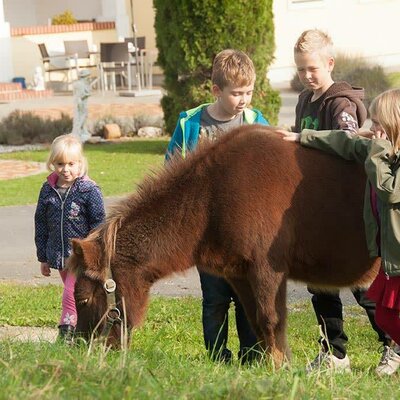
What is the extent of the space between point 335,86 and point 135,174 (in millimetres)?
8351

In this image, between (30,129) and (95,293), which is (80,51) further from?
(95,293)

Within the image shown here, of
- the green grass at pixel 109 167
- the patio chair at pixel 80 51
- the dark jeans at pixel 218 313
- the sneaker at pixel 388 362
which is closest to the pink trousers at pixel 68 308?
the dark jeans at pixel 218 313

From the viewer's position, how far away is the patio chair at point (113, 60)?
26.7 m

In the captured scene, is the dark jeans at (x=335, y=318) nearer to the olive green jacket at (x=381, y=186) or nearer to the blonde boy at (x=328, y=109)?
the blonde boy at (x=328, y=109)

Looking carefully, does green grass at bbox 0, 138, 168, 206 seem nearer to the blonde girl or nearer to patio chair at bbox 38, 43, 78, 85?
the blonde girl

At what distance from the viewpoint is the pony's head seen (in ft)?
16.7

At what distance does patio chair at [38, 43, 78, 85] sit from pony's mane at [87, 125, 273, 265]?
23364mm

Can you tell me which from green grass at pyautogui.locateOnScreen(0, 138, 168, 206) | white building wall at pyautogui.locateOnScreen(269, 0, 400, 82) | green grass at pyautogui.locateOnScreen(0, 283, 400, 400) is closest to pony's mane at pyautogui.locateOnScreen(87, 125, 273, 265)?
green grass at pyautogui.locateOnScreen(0, 283, 400, 400)

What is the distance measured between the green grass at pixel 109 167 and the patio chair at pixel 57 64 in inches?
456

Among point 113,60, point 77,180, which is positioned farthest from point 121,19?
point 77,180

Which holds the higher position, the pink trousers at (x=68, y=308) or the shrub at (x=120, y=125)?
the pink trousers at (x=68, y=308)

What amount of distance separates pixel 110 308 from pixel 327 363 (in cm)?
127

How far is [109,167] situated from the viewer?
14750mm

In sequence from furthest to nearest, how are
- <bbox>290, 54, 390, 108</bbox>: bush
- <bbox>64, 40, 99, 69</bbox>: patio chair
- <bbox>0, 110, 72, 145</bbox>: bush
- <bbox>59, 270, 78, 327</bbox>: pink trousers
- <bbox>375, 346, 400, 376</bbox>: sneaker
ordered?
<bbox>64, 40, 99, 69</bbox>: patio chair
<bbox>290, 54, 390, 108</bbox>: bush
<bbox>0, 110, 72, 145</bbox>: bush
<bbox>59, 270, 78, 327</bbox>: pink trousers
<bbox>375, 346, 400, 376</bbox>: sneaker
